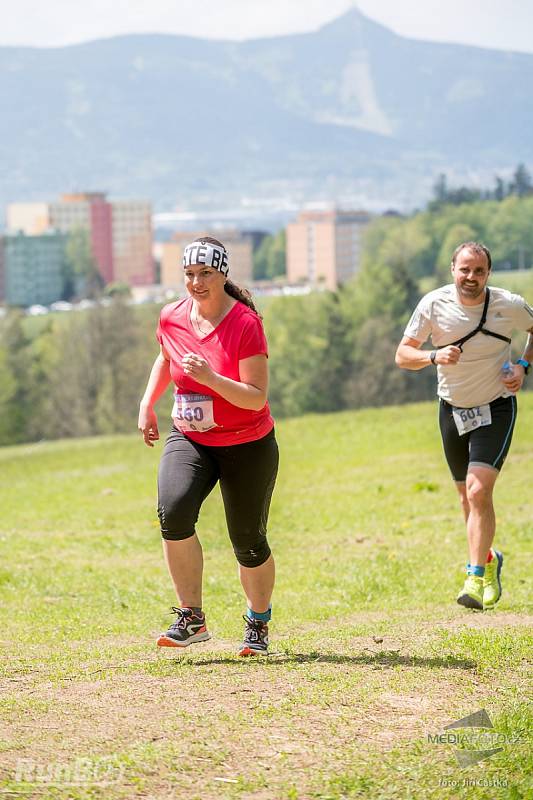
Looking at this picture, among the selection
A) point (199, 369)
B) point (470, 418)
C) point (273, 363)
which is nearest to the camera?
point (199, 369)

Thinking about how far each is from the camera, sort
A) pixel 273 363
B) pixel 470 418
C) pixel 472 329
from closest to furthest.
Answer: pixel 472 329, pixel 470 418, pixel 273 363

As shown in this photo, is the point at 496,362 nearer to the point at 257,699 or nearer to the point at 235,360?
the point at 235,360

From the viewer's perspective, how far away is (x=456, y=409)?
28.9 feet

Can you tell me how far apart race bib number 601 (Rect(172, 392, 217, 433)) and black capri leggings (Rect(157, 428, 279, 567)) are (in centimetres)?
15

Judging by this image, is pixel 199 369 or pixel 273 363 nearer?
pixel 199 369

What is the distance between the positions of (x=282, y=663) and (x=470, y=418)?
277cm

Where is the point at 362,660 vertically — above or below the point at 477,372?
below

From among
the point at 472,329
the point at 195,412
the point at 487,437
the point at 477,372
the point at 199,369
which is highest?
the point at 199,369

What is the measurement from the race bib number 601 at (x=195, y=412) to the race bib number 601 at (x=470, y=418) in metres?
2.62

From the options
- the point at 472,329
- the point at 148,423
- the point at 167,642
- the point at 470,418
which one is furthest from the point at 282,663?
the point at 472,329

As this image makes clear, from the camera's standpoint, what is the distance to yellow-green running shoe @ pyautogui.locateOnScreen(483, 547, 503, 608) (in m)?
8.77

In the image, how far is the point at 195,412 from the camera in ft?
21.9

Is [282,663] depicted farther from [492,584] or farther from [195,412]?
[492,584]

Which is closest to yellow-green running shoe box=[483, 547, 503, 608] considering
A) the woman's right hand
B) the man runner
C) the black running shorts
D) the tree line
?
the man runner
